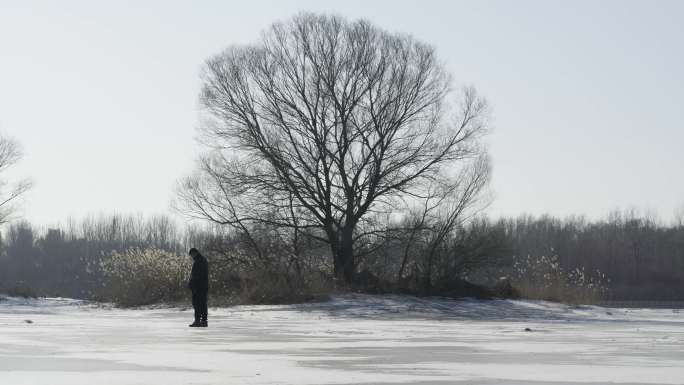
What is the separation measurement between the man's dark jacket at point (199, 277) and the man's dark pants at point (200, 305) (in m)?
0.24

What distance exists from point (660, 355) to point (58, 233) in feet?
469

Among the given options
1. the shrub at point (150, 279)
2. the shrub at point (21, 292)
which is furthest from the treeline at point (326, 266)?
the shrub at point (21, 292)

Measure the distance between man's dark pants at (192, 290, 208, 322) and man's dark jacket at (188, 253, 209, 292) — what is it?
24 centimetres

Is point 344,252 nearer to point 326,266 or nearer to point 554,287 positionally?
point 326,266

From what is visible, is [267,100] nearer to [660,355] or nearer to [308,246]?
[308,246]

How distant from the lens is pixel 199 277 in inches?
909

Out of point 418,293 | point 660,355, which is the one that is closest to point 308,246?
point 418,293

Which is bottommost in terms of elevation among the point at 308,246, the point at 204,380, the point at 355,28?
the point at 204,380

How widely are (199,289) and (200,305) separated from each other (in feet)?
2.52

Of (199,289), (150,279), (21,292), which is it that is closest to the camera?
(199,289)

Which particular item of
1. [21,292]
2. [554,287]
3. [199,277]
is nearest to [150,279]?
[554,287]

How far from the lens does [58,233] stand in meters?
150

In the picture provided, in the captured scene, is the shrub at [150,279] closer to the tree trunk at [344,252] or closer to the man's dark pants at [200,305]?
the tree trunk at [344,252]

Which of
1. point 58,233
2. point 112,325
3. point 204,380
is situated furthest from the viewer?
point 58,233
